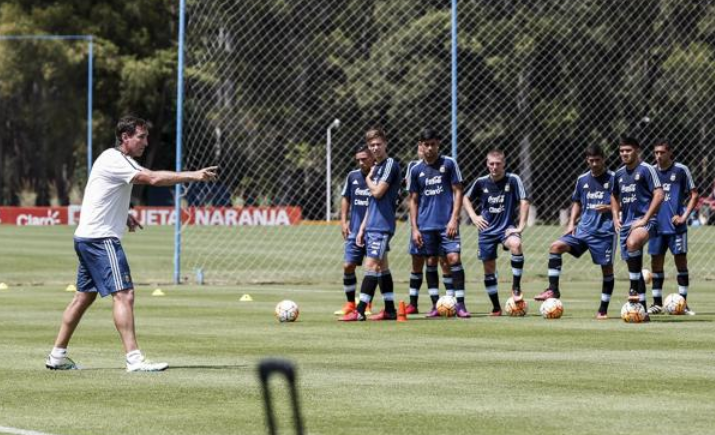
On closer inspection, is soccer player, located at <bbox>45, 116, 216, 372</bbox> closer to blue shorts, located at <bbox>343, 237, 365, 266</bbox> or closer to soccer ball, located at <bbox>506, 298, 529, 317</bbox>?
blue shorts, located at <bbox>343, 237, 365, 266</bbox>

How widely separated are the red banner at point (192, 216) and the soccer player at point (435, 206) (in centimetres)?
1304

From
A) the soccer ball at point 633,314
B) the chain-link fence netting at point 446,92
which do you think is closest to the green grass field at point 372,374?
the soccer ball at point 633,314

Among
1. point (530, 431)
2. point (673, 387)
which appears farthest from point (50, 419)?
point (673, 387)

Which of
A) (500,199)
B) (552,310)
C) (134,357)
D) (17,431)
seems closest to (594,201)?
(500,199)

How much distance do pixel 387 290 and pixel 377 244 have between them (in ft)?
1.98

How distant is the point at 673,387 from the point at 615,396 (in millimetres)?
739

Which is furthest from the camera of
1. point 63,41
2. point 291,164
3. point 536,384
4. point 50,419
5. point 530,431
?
point 63,41

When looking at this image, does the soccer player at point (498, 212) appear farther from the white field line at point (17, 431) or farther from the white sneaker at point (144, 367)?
the white field line at point (17, 431)

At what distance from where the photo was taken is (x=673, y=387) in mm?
10844

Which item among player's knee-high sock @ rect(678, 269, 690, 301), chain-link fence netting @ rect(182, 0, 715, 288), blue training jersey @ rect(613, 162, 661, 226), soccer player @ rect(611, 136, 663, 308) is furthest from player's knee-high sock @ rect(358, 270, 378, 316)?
chain-link fence netting @ rect(182, 0, 715, 288)

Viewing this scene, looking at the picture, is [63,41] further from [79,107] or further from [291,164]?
[291,164]

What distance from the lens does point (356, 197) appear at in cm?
1898

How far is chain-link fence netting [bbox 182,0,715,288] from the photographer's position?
49406 mm

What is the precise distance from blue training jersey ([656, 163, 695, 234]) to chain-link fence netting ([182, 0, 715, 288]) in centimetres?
2406
